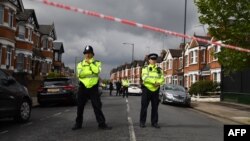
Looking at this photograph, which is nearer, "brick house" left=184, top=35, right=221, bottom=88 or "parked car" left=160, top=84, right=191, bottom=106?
"parked car" left=160, top=84, right=191, bottom=106

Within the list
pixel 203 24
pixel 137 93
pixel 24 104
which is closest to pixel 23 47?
pixel 137 93

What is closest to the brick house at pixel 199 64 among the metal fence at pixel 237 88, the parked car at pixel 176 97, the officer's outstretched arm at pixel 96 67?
the metal fence at pixel 237 88

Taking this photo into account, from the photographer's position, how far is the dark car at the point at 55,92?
1861cm

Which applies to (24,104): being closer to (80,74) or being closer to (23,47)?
(80,74)

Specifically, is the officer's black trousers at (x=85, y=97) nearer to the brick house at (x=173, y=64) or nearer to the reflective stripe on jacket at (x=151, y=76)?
the reflective stripe on jacket at (x=151, y=76)

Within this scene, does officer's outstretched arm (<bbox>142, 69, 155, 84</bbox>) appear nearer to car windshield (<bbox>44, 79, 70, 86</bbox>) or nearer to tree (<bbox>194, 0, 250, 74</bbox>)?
tree (<bbox>194, 0, 250, 74</bbox>)

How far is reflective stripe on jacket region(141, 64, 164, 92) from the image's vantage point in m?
10.1

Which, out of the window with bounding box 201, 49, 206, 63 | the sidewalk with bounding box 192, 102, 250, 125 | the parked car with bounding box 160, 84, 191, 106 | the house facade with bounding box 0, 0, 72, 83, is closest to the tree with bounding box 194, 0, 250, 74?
the sidewalk with bounding box 192, 102, 250, 125

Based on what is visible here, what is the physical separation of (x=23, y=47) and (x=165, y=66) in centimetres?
3929

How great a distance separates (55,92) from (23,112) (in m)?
7.30

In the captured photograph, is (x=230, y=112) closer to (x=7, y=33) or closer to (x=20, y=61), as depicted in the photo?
(x=7, y=33)

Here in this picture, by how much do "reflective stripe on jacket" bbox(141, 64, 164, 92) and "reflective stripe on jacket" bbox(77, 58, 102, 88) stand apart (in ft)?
4.50

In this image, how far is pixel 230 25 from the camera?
17.1 meters

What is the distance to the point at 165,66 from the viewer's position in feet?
238
